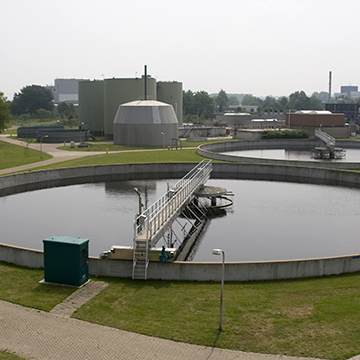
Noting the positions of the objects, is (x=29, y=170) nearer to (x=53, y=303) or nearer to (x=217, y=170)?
(x=217, y=170)

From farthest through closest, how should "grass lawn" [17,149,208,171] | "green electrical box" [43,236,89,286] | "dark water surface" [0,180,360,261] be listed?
"grass lawn" [17,149,208,171]
"dark water surface" [0,180,360,261]
"green electrical box" [43,236,89,286]

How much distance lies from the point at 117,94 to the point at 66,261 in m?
64.7

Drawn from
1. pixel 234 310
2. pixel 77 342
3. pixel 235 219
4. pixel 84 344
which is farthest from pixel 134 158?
pixel 84 344

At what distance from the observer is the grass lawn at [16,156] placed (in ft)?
168

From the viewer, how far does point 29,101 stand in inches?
6403

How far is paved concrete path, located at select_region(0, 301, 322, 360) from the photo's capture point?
13.2 meters

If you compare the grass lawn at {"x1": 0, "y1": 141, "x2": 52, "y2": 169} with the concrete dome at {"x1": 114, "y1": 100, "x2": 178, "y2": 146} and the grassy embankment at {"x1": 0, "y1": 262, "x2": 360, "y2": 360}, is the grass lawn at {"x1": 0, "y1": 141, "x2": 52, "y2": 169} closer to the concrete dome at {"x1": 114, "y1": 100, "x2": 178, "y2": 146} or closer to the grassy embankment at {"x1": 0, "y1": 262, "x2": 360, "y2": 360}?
the concrete dome at {"x1": 114, "y1": 100, "x2": 178, "y2": 146}

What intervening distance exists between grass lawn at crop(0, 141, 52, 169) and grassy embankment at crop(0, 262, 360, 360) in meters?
33.8

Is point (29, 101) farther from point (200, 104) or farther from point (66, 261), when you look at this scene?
point (66, 261)

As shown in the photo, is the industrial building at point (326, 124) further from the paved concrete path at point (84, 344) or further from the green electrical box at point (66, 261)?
the paved concrete path at point (84, 344)

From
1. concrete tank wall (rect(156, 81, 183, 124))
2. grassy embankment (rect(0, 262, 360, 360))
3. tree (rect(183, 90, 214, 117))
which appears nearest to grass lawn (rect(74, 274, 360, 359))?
grassy embankment (rect(0, 262, 360, 360))

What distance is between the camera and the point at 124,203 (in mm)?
A: 35281

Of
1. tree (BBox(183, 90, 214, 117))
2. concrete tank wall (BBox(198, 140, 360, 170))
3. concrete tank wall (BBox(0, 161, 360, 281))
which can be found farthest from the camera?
tree (BBox(183, 90, 214, 117))

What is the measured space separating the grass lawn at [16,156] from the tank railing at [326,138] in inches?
1536
